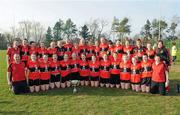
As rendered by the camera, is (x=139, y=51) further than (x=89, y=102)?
Yes

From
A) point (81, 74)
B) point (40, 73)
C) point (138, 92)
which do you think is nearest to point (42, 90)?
point (40, 73)

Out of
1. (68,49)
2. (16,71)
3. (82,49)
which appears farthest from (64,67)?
(16,71)

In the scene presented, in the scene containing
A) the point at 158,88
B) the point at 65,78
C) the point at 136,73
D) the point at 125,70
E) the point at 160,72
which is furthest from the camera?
the point at 65,78

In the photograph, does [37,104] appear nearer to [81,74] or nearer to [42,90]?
[42,90]

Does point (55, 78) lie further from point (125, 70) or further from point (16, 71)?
point (125, 70)

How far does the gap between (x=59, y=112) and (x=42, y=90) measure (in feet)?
10.3

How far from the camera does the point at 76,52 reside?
13.1 meters

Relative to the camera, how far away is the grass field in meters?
9.12

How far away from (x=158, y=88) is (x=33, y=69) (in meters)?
4.81

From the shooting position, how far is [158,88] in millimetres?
11297

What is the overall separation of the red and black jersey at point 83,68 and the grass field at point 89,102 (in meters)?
1.03

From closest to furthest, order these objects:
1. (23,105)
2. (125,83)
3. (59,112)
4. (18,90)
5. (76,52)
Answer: (59,112) → (23,105) → (18,90) → (125,83) → (76,52)

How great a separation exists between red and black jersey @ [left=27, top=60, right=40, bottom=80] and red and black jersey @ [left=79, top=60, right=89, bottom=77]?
6.33 feet

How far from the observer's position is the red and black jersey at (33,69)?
11734mm
